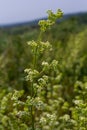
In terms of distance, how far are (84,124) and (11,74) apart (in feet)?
15.3

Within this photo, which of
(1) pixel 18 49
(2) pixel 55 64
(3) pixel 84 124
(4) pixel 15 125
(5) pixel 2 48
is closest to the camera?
(2) pixel 55 64

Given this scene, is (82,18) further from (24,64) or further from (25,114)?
(25,114)

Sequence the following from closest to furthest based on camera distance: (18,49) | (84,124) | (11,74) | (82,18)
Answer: (84,124) < (11,74) < (18,49) < (82,18)

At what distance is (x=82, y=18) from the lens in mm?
26547

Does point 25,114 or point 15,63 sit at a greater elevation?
point 15,63

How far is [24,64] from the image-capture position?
25.9ft

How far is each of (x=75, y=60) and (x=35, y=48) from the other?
491 centimetres

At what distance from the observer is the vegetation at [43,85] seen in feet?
9.00

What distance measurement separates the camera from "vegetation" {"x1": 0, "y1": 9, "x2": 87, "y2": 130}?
9.00ft

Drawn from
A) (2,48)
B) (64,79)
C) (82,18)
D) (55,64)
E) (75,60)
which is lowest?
(55,64)

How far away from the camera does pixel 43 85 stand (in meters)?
2.75

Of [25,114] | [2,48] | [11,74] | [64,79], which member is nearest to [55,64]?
[25,114]

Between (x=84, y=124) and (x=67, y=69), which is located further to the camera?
(x=67, y=69)

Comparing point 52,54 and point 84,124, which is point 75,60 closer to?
point 52,54
